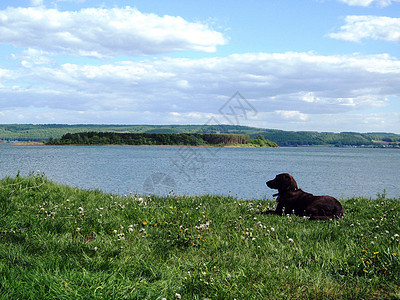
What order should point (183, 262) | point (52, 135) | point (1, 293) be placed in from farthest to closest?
point (52, 135)
point (183, 262)
point (1, 293)

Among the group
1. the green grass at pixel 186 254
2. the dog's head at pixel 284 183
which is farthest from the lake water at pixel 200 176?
the green grass at pixel 186 254

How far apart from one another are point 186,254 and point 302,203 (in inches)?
167

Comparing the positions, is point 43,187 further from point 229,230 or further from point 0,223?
point 229,230

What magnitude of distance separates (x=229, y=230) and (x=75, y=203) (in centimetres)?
436

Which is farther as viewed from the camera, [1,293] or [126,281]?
[126,281]

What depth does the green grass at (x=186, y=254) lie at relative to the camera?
381cm

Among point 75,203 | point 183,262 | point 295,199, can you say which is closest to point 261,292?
point 183,262

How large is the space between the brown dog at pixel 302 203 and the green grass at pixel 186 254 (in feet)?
1.32

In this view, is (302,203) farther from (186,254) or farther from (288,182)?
(186,254)

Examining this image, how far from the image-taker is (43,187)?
33.2 ft

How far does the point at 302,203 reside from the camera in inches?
333

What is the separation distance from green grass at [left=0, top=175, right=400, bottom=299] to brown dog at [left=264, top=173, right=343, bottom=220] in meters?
0.40

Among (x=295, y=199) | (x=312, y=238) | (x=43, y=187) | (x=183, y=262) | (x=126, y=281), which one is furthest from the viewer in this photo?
(x=43, y=187)

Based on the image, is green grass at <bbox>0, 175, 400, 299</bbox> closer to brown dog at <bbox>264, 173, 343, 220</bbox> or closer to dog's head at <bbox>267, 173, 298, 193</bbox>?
brown dog at <bbox>264, 173, 343, 220</bbox>
